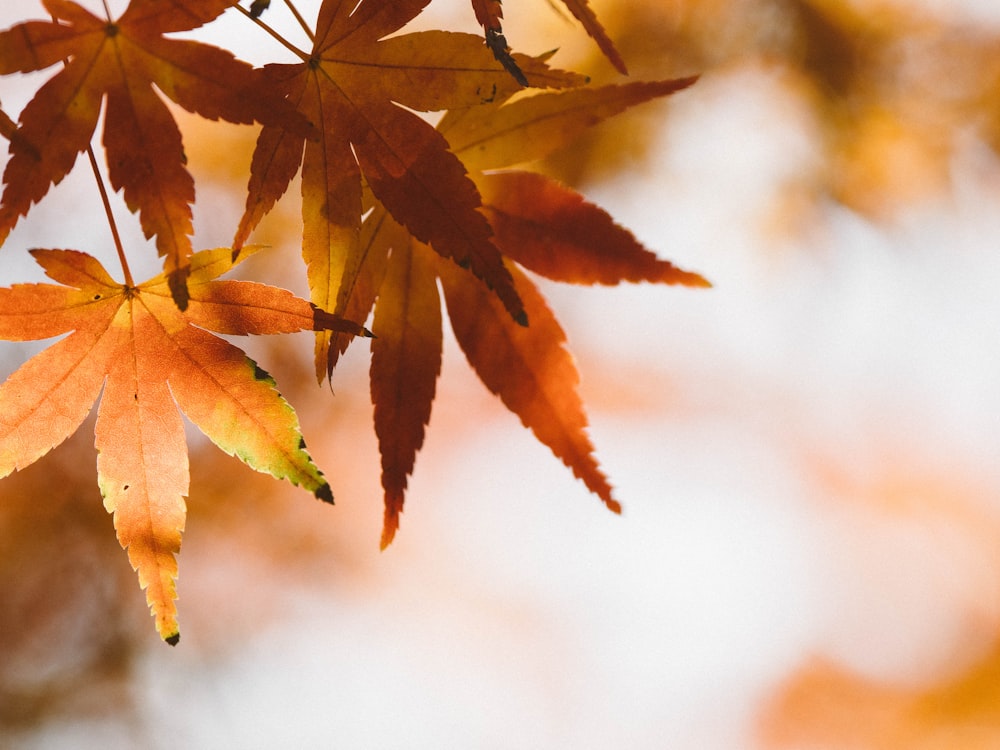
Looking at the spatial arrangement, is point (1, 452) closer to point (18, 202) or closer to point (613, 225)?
point (18, 202)

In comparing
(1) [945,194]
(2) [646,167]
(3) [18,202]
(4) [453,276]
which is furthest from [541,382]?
(1) [945,194]

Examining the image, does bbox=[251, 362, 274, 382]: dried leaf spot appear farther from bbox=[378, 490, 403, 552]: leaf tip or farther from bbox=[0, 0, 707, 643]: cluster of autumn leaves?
bbox=[378, 490, 403, 552]: leaf tip

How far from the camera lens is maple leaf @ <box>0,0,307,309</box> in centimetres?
46

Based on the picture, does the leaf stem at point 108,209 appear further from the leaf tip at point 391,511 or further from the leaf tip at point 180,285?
the leaf tip at point 391,511

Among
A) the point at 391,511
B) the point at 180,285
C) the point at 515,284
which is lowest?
the point at 391,511

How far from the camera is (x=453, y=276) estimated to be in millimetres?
683

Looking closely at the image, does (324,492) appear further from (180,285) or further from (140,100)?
(140,100)

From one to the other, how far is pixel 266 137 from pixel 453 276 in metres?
0.24

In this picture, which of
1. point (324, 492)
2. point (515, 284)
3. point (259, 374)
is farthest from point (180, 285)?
point (515, 284)

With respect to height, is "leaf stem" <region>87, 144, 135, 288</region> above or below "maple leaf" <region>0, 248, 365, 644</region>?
above

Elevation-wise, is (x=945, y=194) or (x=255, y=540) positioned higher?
(x=945, y=194)

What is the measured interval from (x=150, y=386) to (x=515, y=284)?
0.35 metres

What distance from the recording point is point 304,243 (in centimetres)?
52

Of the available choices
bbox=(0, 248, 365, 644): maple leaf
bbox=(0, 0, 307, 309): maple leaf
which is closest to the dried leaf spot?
bbox=(0, 248, 365, 644): maple leaf
